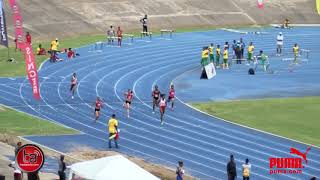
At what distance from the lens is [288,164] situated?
26.4 meters

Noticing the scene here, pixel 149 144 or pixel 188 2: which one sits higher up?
pixel 188 2

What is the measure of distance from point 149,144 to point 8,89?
34.5 ft

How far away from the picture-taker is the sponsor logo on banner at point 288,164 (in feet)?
84.5

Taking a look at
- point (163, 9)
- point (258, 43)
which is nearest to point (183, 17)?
point (163, 9)

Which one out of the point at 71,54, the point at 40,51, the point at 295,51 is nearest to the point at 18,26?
the point at 40,51

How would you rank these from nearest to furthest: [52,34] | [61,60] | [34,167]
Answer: [34,167] < [61,60] < [52,34]

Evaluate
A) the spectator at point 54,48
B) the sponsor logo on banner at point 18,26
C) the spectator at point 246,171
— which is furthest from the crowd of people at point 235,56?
the spectator at point 246,171

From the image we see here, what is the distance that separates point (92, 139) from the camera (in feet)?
94.6

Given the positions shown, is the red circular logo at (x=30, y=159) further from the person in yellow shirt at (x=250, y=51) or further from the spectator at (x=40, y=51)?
the spectator at (x=40, y=51)

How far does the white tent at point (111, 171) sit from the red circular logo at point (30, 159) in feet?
19.9

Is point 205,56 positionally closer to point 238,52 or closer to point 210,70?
point 210,70

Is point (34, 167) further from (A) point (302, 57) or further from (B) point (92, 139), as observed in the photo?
(A) point (302, 57)

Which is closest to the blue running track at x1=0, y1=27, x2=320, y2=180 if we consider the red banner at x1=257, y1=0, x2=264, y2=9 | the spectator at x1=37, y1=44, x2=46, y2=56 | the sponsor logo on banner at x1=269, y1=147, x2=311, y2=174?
the sponsor logo on banner at x1=269, y1=147, x2=311, y2=174

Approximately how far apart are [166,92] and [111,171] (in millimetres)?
18592
